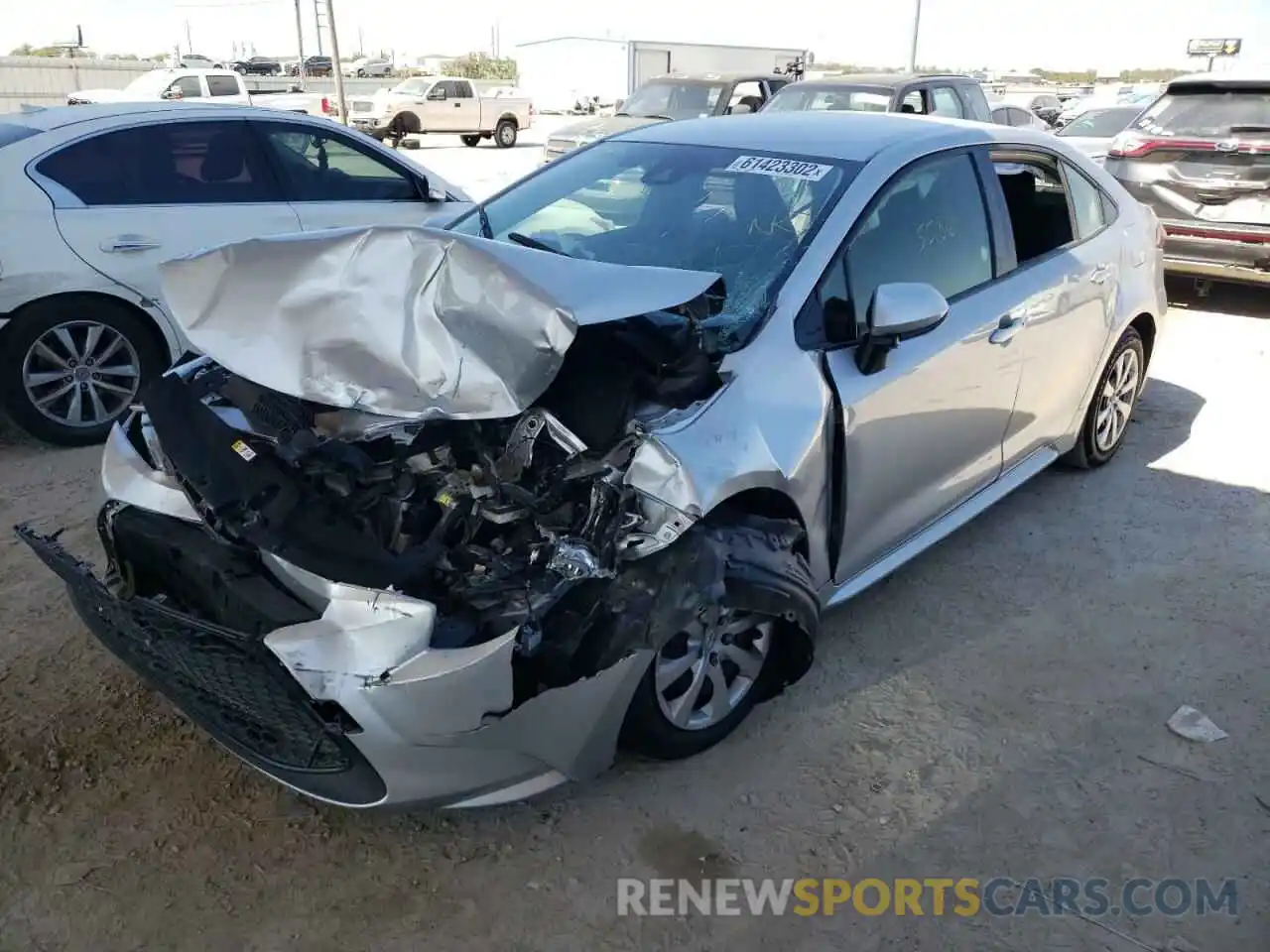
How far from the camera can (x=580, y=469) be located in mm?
2625

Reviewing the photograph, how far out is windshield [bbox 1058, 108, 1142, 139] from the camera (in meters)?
14.3

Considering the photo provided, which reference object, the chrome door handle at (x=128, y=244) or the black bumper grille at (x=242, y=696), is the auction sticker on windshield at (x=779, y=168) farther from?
the chrome door handle at (x=128, y=244)

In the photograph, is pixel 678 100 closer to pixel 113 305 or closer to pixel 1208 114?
pixel 1208 114

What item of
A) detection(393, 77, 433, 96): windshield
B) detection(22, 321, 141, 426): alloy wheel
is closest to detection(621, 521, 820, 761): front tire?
detection(22, 321, 141, 426): alloy wheel

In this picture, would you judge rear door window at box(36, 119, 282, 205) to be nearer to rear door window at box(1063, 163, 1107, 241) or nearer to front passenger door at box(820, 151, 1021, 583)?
front passenger door at box(820, 151, 1021, 583)

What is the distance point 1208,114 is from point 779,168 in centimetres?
651

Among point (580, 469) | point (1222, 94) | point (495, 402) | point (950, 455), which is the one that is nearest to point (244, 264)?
point (495, 402)

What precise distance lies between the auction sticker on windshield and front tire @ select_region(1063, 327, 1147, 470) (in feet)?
6.94

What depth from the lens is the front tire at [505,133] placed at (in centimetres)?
2770

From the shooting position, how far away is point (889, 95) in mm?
10555

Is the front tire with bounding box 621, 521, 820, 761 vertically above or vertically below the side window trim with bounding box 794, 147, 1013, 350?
below

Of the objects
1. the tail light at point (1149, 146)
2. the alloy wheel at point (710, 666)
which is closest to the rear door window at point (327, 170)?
the alloy wheel at point (710, 666)

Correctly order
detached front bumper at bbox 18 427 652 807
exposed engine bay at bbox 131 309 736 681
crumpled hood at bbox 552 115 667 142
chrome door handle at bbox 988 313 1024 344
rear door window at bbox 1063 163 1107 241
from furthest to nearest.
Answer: crumpled hood at bbox 552 115 667 142, rear door window at bbox 1063 163 1107 241, chrome door handle at bbox 988 313 1024 344, exposed engine bay at bbox 131 309 736 681, detached front bumper at bbox 18 427 652 807

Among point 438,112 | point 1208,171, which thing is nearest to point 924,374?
point 1208,171
